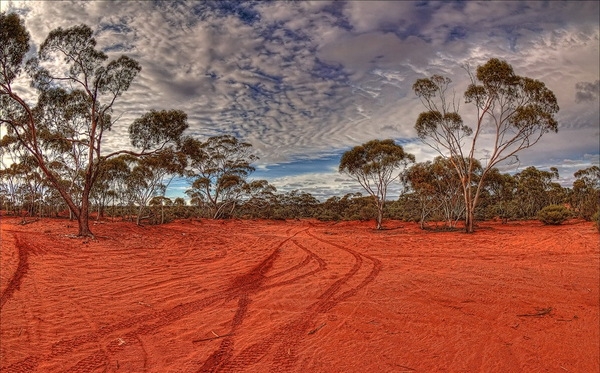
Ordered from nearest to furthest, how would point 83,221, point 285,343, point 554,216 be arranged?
point 285,343 < point 83,221 < point 554,216

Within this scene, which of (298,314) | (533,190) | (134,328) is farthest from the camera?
(533,190)

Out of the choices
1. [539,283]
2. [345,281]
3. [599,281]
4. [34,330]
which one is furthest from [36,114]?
[599,281]

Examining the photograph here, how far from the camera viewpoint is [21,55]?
14758 millimetres

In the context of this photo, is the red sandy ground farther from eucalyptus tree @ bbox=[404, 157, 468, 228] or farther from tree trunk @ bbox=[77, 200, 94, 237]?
eucalyptus tree @ bbox=[404, 157, 468, 228]

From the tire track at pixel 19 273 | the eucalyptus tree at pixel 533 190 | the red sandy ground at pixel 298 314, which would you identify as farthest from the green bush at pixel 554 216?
the tire track at pixel 19 273

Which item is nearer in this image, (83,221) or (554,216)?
(83,221)

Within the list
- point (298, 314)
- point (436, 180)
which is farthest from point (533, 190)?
point (298, 314)

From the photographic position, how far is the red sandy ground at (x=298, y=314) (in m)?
4.71

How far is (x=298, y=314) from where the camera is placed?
20.5 ft

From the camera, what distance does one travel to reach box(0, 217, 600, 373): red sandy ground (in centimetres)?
471

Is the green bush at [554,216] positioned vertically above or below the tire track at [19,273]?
above

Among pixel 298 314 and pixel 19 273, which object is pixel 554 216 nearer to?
pixel 298 314

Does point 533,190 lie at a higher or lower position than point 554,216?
higher

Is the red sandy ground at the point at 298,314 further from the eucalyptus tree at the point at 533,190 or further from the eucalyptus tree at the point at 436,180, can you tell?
the eucalyptus tree at the point at 533,190
